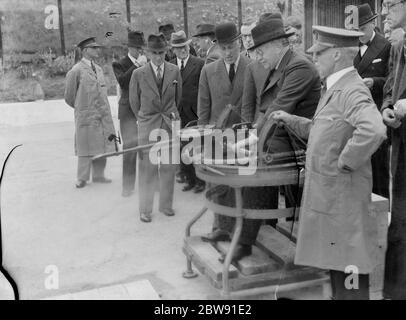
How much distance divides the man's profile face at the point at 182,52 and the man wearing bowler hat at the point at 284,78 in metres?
2.00

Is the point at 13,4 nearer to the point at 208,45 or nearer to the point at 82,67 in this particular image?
the point at 82,67

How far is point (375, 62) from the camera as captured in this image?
120 inches

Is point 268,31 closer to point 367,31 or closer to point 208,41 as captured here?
point 367,31

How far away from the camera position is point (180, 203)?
3.82 meters

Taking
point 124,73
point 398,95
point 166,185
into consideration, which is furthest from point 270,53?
point 124,73

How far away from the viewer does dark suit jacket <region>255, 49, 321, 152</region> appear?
97.7 inches

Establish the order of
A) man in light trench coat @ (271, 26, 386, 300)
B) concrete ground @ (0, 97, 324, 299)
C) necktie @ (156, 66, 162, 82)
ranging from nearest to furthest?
man in light trench coat @ (271, 26, 386, 300) < concrete ground @ (0, 97, 324, 299) < necktie @ (156, 66, 162, 82)

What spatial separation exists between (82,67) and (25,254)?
194 centimetres

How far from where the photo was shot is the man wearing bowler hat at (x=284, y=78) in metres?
2.49

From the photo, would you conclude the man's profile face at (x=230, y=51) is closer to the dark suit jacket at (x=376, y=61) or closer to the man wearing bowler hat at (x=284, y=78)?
the man wearing bowler hat at (x=284, y=78)

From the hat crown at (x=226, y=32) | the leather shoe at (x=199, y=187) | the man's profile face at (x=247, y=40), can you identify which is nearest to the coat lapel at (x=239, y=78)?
the hat crown at (x=226, y=32)

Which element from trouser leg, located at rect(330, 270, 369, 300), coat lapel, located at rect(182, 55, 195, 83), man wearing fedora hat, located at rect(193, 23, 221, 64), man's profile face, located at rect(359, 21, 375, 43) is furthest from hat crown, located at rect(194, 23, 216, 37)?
trouser leg, located at rect(330, 270, 369, 300)

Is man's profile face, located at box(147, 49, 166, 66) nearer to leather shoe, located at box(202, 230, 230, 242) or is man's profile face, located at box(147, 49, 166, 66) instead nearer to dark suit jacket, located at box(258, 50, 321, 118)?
dark suit jacket, located at box(258, 50, 321, 118)
